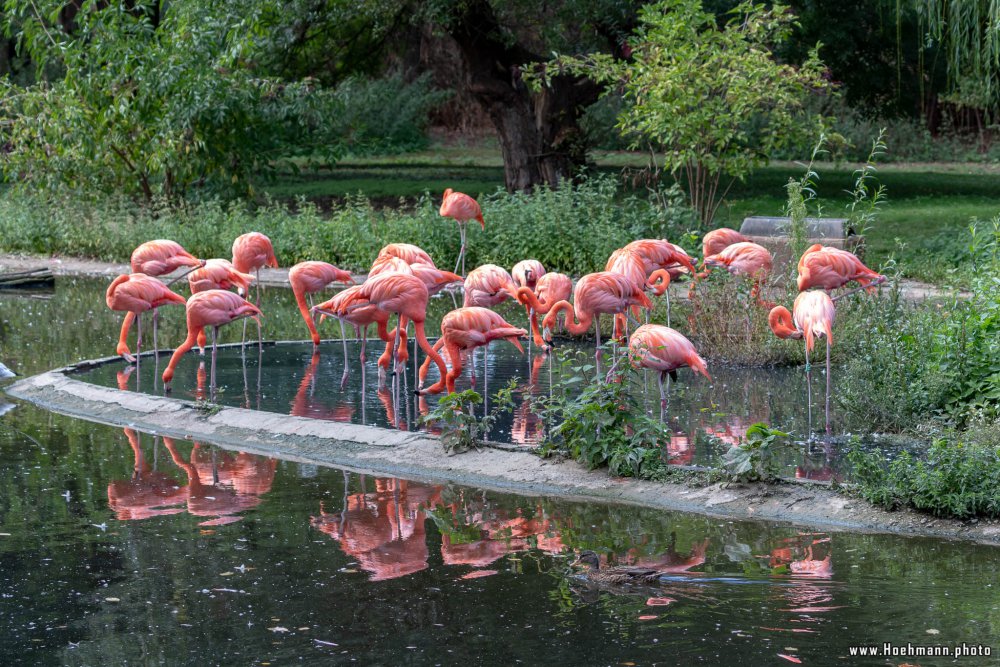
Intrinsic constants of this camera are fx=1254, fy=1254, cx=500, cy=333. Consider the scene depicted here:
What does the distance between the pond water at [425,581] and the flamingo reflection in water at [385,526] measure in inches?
0.6

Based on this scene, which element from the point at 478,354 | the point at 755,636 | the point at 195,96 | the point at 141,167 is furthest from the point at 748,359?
the point at 141,167

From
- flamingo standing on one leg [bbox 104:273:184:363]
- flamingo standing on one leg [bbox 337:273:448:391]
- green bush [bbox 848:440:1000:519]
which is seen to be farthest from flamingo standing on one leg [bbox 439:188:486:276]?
green bush [bbox 848:440:1000:519]

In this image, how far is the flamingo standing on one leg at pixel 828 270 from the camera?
8.43m

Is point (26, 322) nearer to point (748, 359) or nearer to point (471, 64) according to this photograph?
point (748, 359)

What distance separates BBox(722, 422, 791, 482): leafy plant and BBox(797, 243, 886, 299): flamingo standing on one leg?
246 cm

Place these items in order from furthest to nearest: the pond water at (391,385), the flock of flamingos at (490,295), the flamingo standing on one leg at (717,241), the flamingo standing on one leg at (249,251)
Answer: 1. the flamingo standing on one leg at (249,251)
2. the flamingo standing on one leg at (717,241)
3. the flock of flamingos at (490,295)
4. the pond water at (391,385)

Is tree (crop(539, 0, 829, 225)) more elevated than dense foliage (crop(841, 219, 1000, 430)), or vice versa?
tree (crop(539, 0, 829, 225))

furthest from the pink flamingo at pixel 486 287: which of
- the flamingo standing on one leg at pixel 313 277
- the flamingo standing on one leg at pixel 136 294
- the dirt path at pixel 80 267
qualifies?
the dirt path at pixel 80 267

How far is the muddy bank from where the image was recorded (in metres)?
5.86

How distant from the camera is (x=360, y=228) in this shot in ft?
53.6

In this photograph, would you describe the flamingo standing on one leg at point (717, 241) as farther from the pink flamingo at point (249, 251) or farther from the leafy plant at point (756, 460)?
the leafy plant at point (756, 460)

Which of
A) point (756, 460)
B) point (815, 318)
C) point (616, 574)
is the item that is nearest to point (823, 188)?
point (815, 318)

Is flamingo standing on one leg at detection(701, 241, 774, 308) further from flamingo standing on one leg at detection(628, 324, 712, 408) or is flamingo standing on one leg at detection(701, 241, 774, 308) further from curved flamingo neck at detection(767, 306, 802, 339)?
flamingo standing on one leg at detection(628, 324, 712, 408)

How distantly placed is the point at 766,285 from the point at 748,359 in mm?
768
